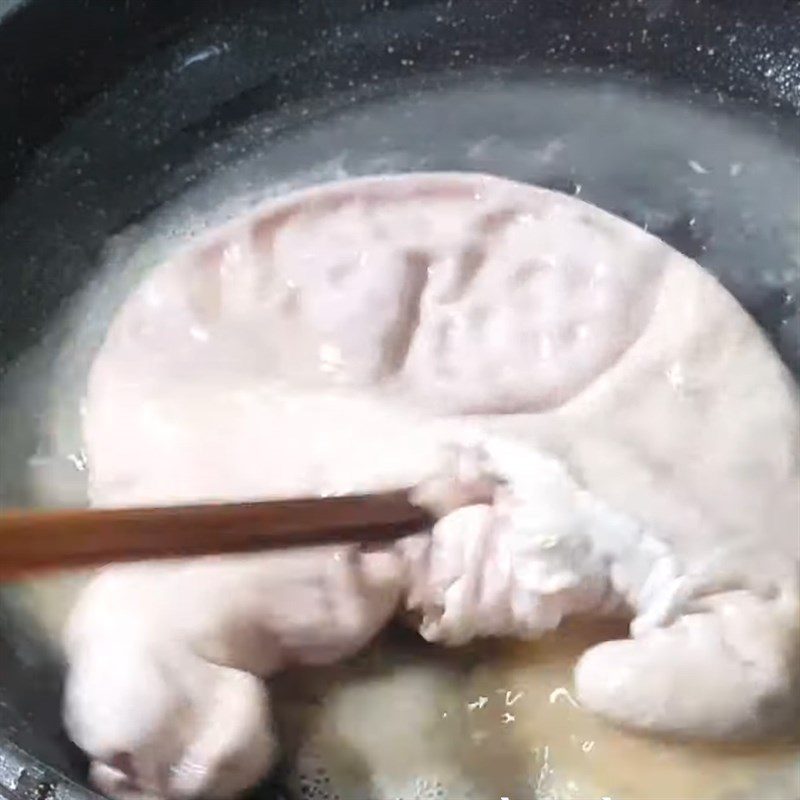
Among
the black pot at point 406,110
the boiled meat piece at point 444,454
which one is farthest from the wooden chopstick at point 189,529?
the black pot at point 406,110

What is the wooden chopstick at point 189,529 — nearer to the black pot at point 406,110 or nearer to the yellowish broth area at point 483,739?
the yellowish broth area at point 483,739

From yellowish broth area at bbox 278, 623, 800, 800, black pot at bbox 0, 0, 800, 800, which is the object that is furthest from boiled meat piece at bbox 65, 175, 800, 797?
black pot at bbox 0, 0, 800, 800

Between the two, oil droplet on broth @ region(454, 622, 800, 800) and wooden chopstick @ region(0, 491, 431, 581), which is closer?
wooden chopstick @ region(0, 491, 431, 581)

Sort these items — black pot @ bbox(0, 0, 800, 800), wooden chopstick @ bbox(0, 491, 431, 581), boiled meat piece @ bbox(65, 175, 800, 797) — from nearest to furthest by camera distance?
wooden chopstick @ bbox(0, 491, 431, 581)
boiled meat piece @ bbox(65, 175, 800, 797)
black pot @ bbox(0, 0, 800, 800)

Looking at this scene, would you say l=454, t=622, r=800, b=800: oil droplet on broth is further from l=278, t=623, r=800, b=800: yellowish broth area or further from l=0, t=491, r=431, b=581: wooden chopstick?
l=0, t=491, r=431, b=581: wooden chopstick

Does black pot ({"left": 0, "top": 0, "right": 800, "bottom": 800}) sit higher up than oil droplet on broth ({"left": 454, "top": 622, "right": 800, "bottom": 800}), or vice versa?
black pot ({"left": 0, "top": 0, "right": 800, "bottom": 800})

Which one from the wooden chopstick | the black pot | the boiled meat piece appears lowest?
the wooden chopstick

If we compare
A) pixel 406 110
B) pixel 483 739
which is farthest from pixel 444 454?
pixel 406 110
